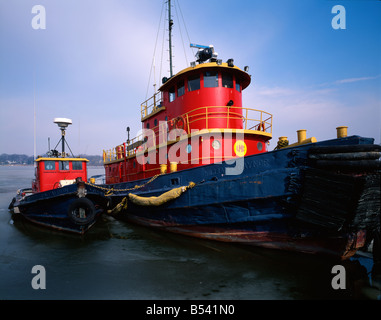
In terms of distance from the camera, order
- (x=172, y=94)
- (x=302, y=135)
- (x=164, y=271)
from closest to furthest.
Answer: (x=164, y=271)
(x=302, y=135)
(x=172, y=94)

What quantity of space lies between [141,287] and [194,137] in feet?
15.7

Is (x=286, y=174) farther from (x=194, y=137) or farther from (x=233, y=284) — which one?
(x=194, y=137)

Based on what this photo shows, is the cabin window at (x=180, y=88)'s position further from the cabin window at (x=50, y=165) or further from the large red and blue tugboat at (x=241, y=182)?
the cabin window at (x=50, y=165)

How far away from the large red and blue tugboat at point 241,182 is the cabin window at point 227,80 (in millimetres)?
39

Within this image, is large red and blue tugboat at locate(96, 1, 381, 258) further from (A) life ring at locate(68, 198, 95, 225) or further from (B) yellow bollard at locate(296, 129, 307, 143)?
(A) life ring at locate(68, 198, 95, 225)

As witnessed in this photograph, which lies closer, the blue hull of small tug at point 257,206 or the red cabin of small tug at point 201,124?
the blue hull of small tug at point 257,206

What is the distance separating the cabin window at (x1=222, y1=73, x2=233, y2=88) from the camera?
9.04 m

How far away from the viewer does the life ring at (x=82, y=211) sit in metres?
8.57

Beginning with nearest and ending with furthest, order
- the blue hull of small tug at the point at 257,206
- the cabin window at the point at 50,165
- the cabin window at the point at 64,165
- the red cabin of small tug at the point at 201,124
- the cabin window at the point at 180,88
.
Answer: the blue hull of small tug at the point at 257,206
the red cabin of small tug at the point at 201,124
the cabin window at the point at 180,88
the cabin window at the point at 50,165
the cabin window at the point at 64,165

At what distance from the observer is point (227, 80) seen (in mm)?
9125

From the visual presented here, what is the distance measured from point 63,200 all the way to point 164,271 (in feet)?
19.5

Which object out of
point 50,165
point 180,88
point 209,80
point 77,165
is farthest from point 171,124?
point 50,165

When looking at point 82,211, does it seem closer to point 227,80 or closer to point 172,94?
point 172,94

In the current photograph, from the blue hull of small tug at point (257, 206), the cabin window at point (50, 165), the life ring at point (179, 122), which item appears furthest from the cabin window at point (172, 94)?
the cabin window at point (50, 165)
